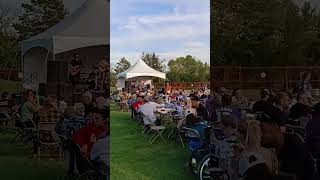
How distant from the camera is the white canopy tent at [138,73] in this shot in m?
5.46

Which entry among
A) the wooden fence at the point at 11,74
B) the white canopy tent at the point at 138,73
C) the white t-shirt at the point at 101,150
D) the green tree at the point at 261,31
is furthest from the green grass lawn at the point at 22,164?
the green tree at the point at 261,31

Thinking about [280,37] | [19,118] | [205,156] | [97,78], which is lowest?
[205,156]

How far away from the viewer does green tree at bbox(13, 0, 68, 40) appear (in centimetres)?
479

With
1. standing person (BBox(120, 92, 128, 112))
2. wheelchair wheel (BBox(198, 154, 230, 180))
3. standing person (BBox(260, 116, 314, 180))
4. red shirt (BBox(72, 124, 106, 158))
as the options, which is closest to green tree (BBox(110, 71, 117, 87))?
standing person (BBox(120, 92, 128, 112))

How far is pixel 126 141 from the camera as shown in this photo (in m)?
5.98

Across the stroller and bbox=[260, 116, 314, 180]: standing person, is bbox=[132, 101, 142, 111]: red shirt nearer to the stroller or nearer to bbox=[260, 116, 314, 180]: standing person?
the stroller

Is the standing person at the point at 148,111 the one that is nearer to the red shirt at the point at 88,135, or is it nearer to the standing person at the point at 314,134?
the red shirt at the point at 88,135

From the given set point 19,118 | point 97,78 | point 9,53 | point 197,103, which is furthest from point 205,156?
point 9,53

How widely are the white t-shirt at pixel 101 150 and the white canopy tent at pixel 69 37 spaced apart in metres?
0.81

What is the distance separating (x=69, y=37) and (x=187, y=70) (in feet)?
4.19

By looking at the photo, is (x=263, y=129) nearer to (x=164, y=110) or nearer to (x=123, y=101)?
(x=164, y=110)

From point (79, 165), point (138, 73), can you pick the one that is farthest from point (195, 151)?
point (79, 165)

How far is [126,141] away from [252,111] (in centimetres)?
177

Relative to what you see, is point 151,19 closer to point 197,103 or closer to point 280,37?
point 197,103
